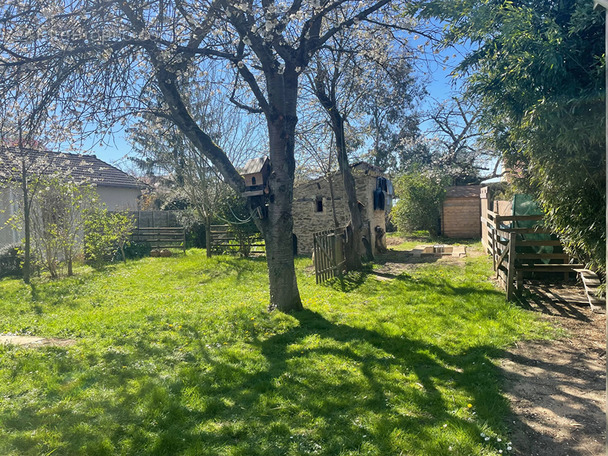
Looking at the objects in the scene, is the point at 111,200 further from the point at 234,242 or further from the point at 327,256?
the point at 327,256

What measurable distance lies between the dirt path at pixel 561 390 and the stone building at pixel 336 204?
9.53m

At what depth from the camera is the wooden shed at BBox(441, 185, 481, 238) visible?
20.1 meters

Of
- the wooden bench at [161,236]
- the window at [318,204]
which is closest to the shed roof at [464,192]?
the window at [318,204]

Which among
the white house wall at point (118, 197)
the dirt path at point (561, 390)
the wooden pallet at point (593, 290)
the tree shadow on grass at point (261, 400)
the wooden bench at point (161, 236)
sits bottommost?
the dirt path at point (561, 390)

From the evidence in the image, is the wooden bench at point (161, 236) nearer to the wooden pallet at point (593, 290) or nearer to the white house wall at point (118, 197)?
the white house wall at point (118, 197)

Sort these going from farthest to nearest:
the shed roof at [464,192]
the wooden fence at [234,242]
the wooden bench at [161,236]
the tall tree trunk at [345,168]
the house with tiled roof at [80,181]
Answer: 1. the shed roof at [464,192]
2. the wooden bench at [161,236]
3. the wooden fence at [234,242]
4. the house with tiled roof at [80,181]
5. the tall tree trunk at [345,168]

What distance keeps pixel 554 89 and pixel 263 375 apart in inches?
166

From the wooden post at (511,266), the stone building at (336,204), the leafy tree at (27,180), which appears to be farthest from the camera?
the stone building at (336,204)

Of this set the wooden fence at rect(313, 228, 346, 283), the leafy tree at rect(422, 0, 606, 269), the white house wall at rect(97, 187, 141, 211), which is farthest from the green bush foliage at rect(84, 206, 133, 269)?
the leafy tree at rect(422, 0, 606, 269)

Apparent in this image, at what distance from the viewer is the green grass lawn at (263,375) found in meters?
3.05

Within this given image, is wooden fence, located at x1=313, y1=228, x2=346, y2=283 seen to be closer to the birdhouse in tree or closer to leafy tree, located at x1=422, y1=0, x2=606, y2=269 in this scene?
the birdhouse in tree

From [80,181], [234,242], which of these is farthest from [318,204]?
[80,181]

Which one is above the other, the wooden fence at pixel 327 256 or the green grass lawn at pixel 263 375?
the wooden fence at pixel 327 256

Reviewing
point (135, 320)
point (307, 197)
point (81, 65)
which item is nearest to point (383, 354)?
point (135, 320)
